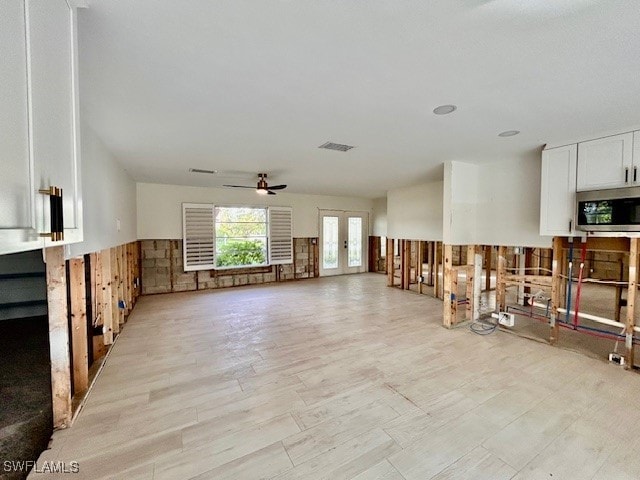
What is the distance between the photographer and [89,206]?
247 centimetres

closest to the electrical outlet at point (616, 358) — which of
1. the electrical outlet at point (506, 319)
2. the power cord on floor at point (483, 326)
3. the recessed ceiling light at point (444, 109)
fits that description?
the electrical outlet at point (506, 319)

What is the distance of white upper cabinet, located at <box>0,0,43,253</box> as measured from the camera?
2.19 feet

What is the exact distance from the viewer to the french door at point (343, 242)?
8297 millimetres

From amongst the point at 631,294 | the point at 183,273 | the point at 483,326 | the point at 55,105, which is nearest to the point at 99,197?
the point at 55,105

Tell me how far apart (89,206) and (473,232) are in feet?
16.1

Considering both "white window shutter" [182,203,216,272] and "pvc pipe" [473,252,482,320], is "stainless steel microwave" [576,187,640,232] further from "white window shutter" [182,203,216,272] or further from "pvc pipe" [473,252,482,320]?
"white window shutter" [182,203,216,272]

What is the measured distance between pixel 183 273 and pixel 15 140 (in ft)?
20.6

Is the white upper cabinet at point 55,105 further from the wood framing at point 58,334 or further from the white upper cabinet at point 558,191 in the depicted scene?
the white upper cabinet at point 558,191

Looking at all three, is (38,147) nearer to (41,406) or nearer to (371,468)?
(371,468)

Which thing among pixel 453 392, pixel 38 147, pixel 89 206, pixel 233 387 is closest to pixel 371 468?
pixel 453 392

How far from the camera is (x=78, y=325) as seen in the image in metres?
2.43

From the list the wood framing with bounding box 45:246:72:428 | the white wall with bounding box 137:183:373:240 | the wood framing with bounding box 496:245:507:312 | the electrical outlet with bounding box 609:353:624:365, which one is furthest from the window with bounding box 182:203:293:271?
the electrical outlet with bounding box 609:353:624:365

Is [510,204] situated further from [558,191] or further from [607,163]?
[607,163]

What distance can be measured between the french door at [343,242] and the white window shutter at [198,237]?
125 inches
